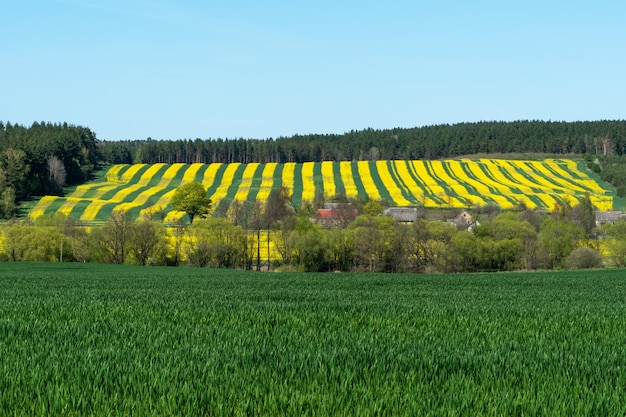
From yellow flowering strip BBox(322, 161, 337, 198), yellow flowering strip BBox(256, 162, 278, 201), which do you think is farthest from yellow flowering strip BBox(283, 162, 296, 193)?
yellow flowering strip BBox(322, 161, 337, 198)

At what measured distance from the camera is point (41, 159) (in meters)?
134

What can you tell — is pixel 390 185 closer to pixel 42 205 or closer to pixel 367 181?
pixel 367 181

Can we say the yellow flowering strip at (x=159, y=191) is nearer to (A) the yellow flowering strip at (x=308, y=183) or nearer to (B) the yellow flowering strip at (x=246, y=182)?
(B) the yellow flowering strip at (x=246, y=182)

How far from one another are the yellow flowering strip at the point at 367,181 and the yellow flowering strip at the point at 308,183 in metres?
10.5

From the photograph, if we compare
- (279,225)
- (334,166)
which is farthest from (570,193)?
(279,225)

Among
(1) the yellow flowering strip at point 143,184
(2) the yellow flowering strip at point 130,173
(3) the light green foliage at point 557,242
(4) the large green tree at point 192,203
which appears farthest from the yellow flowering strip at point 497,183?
(2) the yellow flowering strip at point 130,173

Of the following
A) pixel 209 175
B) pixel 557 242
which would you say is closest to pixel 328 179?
pixel 209 175

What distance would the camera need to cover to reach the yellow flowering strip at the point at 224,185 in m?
131

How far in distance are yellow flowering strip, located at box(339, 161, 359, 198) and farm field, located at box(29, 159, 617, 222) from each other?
23 cm

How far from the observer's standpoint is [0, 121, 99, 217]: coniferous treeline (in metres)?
122

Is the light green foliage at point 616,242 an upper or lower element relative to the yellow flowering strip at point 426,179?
lower

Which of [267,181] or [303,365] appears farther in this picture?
[267,181]

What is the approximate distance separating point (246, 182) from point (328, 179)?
17.4 metres

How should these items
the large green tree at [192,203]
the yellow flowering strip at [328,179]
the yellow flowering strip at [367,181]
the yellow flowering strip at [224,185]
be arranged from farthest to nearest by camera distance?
1. the yellow flowering strip at [328,179]
2. the yellow flowering strip at [367,181]
3. the yellow flowering strip at [224,185]
4. the large green tree at [192,203]
